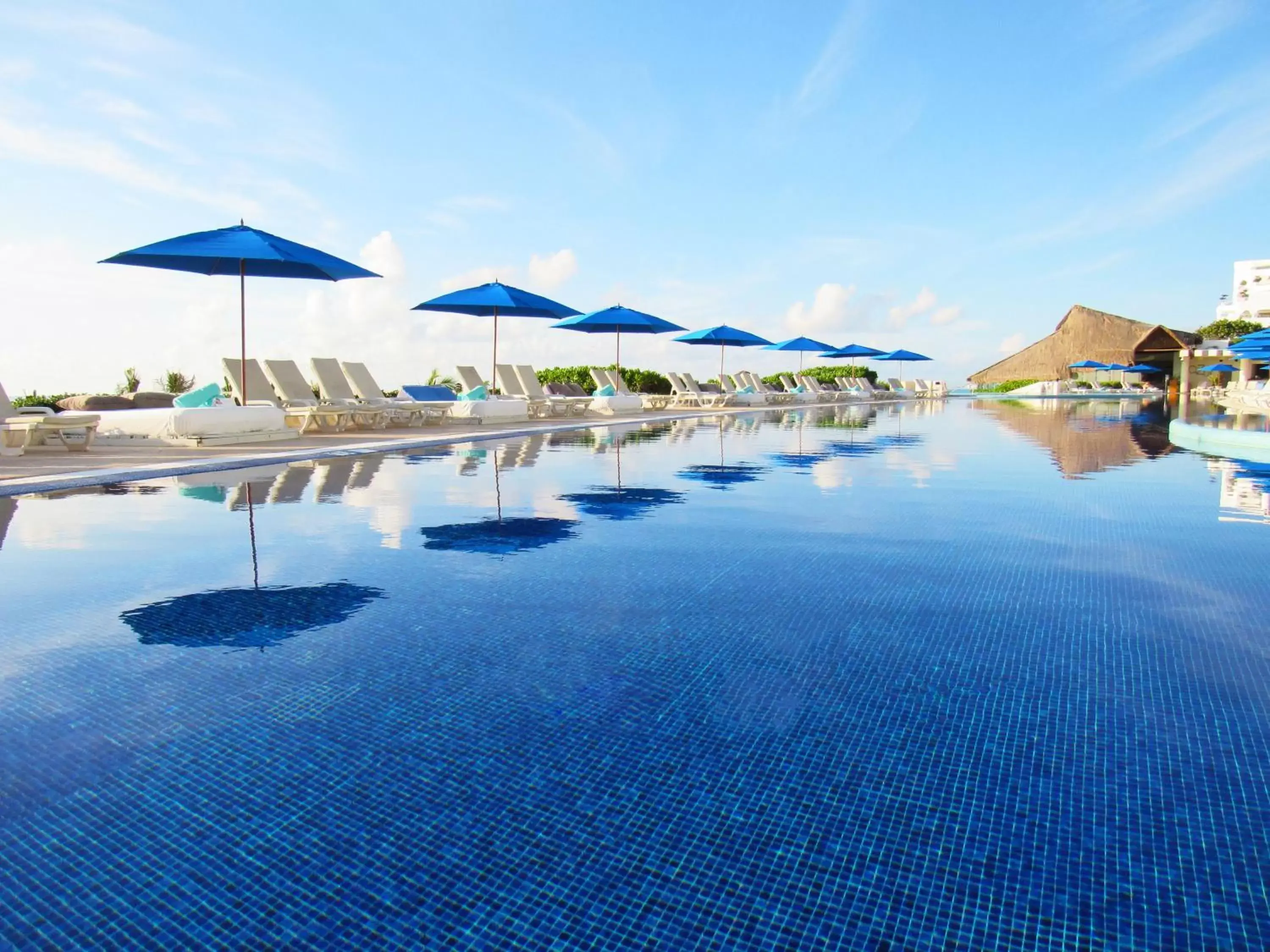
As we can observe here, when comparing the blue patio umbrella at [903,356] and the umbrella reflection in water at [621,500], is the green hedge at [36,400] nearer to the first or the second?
the umbrella reflection in water at [621,500]

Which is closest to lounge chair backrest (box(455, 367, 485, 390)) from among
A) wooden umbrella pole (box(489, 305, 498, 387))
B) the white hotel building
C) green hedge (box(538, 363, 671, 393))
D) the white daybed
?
wooden umbrella pole (box(489, 305, 498, 387))

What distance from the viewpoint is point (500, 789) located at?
1.96 meters

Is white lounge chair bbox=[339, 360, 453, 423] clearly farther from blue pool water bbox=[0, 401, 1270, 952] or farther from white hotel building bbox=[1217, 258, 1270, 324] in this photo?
white hotel building bbox=[1217, 258, 1270, 324]

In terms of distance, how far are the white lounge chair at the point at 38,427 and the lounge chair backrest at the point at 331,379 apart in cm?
361

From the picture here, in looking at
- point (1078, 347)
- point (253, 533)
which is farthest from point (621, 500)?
point (1078, 347)

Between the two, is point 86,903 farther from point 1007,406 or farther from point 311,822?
point 1007,406

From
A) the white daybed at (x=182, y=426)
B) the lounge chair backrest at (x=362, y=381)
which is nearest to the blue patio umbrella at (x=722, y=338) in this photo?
the lounge chair backrest at (x=362, y=381)

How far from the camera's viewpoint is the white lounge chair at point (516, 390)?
16922 mm

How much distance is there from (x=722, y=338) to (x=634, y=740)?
23403mm

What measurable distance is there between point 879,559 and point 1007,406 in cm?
2617

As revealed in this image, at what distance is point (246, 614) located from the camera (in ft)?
11.2

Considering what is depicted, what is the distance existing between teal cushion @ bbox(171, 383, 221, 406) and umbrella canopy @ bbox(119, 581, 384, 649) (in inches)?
296

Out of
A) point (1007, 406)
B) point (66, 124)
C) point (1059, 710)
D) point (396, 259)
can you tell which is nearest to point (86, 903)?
point (1059, 710)

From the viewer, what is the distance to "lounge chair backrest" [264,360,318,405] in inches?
492
